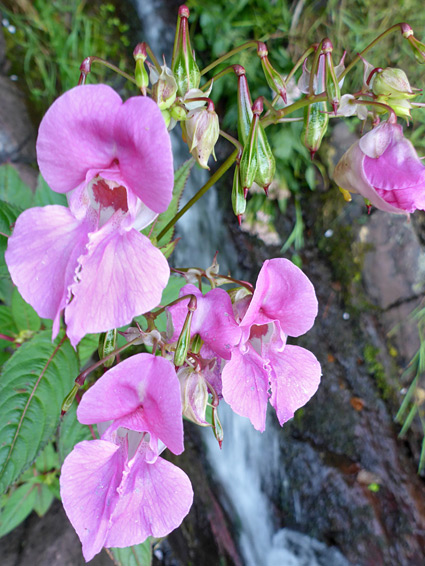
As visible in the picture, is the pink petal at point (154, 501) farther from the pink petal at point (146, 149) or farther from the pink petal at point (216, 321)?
the pink petal at point (146, 149)

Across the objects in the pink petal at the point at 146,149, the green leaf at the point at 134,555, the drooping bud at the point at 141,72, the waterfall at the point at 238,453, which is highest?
the drooping bud at the point at 141,72

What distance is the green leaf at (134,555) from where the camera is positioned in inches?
42.5

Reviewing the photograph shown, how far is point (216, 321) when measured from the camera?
0.68 m

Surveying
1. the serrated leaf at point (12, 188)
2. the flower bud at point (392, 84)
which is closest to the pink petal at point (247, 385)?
the flower bud at point (392, 84)

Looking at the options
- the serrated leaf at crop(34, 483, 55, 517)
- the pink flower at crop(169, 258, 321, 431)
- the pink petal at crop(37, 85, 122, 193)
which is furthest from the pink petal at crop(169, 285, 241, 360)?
the serrated leaf at crop(34, 483, 55, 517)

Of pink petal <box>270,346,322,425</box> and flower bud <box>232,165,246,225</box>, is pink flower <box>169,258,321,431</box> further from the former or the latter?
flower bud <box>232,165,246,225</box>

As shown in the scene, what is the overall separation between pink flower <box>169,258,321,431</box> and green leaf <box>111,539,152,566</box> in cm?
64

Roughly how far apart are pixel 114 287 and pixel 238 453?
157 cm

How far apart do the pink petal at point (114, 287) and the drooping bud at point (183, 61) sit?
0.84ft

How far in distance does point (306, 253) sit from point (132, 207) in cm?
154

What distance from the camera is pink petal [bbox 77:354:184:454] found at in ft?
1.86

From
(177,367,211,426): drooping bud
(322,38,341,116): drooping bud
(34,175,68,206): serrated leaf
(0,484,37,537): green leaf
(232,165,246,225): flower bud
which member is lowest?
(0,484,37,537): green leaf

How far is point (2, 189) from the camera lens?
138 centimetres

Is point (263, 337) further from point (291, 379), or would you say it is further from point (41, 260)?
point (41, 260)
